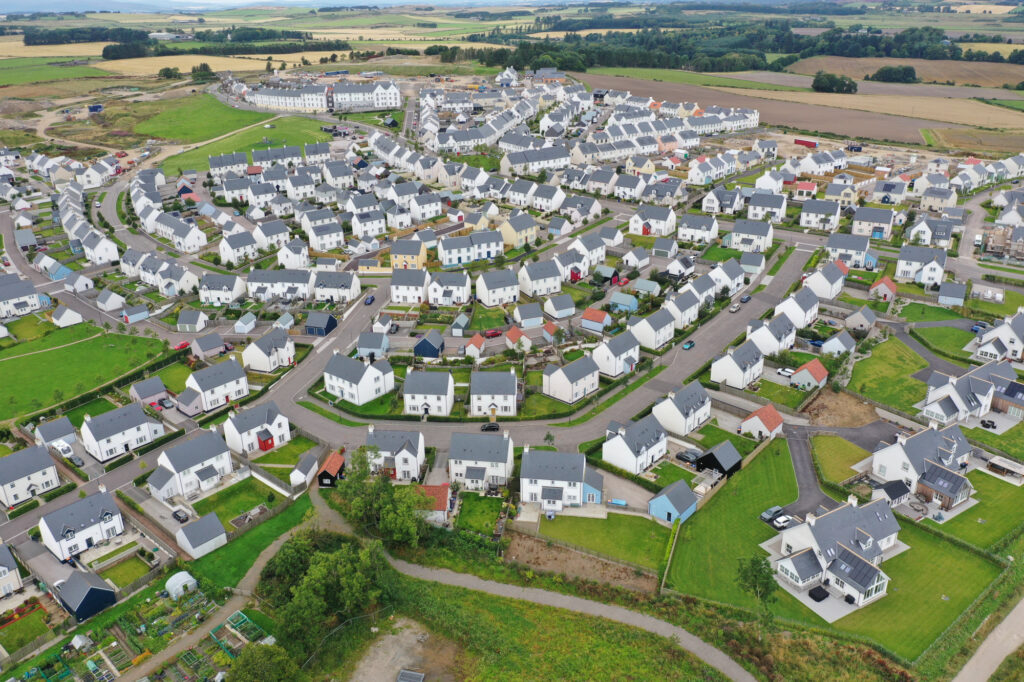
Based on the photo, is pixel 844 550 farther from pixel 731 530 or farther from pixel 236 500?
pixel 236 500

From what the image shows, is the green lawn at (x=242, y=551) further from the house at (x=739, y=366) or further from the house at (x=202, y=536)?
the house at (x=739, y=366)

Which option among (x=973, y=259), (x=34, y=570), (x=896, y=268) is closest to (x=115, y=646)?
(x=34, y=570)

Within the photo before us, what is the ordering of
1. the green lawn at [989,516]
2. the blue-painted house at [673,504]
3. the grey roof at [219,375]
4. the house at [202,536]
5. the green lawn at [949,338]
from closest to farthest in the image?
the house at [202,536]
the green lawn at [989,516]
the blue-painted house at [673,504]
the grey roof at [219,375]
the green lawn at [949,338]

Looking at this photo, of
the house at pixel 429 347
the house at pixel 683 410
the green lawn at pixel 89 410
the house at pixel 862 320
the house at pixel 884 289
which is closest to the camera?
the house at pixel 683 410

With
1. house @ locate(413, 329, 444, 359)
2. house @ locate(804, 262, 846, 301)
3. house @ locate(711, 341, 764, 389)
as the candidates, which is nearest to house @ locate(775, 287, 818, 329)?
house @ locate(804, 262, 846, 301)

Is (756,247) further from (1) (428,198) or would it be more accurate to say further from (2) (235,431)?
(2) (235,431)

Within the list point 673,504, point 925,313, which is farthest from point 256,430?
point 925,313

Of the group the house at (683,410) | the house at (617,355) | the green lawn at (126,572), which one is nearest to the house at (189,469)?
the green lawn at (126,572)
